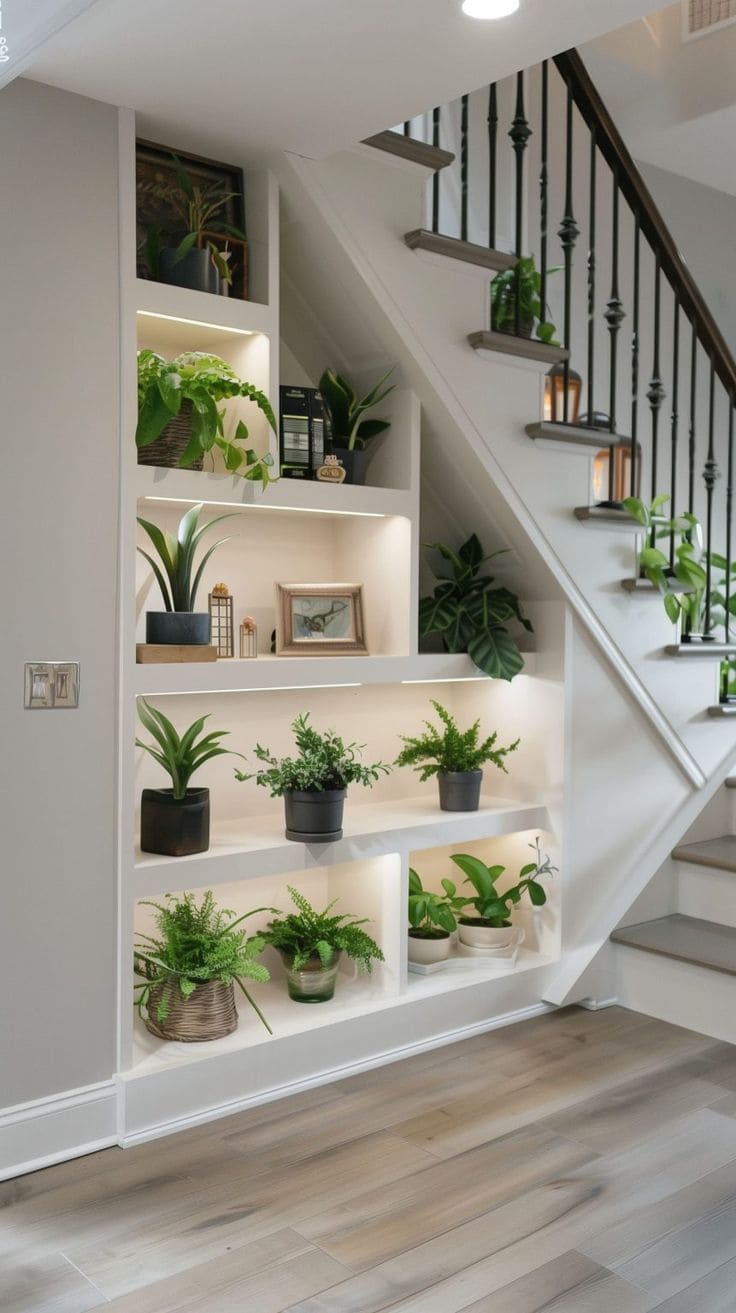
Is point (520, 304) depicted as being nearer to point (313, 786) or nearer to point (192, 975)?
point (313, 786)

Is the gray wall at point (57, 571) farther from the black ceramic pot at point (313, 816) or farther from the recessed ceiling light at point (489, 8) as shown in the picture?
the recessed ceiling light at point (489, 8)

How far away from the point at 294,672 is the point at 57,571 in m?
0.71

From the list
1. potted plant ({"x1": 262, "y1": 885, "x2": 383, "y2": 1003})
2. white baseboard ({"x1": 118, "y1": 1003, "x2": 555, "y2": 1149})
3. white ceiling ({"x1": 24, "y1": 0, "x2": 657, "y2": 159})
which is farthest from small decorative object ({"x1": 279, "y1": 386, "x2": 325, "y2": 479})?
white baseboard ({"x1": 118, "y1": 1003, "x2": 555, "y2": 1149})

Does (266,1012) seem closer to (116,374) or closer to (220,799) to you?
(220,799)

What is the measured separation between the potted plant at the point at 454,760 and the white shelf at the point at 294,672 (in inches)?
6.5

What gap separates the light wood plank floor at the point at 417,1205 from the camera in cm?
197

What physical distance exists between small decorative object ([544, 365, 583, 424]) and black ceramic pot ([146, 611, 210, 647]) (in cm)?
131

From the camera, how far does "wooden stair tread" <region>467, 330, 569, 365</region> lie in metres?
3.11

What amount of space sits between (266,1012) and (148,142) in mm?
2240

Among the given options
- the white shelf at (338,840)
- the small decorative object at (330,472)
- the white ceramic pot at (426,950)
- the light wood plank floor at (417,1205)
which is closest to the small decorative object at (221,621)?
the small decorative object at (330,472)

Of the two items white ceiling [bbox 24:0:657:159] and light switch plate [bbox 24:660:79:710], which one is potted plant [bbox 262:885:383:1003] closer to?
light switch plate [bbox 24:660:79:710]

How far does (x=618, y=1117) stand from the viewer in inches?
105

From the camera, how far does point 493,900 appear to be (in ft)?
11.1

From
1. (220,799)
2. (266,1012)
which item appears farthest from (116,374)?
(266,1012)
